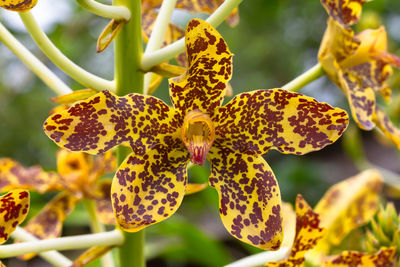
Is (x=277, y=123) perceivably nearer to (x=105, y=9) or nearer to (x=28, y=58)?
(x=105, y=9)

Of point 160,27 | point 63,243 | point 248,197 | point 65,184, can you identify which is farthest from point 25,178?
point 248,197

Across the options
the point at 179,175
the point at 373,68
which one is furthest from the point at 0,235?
the point at 373,68

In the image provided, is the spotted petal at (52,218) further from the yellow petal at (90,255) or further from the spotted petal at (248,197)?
the spotted petal at (248,197)

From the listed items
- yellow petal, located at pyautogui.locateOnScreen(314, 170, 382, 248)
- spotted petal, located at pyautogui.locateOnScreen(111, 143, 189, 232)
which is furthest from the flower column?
yellow petal, located at pyautogui.locateOnScreen(314, 170, 382, 248)

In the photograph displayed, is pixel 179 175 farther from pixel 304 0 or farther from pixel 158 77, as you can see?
pixel 304 0

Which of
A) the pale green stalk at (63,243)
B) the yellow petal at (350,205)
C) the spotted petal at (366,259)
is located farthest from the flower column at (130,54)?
the yellow petal at (350,205)

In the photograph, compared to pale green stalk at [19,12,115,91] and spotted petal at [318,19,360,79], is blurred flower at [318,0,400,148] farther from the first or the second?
pale green stalk at [19,12,115,91]

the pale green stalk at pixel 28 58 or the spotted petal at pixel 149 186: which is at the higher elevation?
the pale green stalk at pixel 28 58
